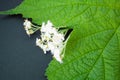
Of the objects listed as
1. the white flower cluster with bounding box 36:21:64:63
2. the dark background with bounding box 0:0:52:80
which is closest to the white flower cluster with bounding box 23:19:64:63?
the white flower cluster with bounding box 36:21:64:63

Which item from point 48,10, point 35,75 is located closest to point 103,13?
point 48,10

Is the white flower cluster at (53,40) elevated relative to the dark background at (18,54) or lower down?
lower down

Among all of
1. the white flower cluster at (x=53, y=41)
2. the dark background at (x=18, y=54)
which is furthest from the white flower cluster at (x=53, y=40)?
the dark background at (x=18, y=54)

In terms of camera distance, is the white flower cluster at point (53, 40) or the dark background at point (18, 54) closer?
the white flower cluster at point (53, 40)

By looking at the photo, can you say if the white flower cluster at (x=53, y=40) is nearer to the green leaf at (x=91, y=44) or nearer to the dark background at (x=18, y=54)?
the green leaf at (x=91, y=44)

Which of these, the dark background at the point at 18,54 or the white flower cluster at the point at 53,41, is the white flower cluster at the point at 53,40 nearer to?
the white flower cluster at the point at 53,41
